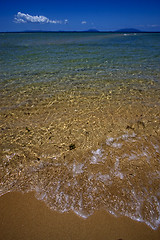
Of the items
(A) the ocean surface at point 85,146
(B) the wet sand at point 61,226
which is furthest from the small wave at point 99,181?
(B) the wet sand at point 61,226

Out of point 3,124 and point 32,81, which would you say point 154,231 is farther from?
point 32,81

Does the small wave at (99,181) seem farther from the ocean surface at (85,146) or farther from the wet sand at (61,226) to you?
the wet sand at (61,226)

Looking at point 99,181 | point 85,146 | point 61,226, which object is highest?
point 85,146

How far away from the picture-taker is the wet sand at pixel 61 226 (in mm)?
2225

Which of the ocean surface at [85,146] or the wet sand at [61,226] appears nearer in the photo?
the wet sand at [61,226]

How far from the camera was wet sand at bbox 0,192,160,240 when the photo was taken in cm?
222

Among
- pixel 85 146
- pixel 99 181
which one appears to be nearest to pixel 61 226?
pixel 99 181

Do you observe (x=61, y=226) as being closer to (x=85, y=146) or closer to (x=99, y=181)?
(x=99, y=181)

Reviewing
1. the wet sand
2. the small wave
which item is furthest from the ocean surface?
the wet sand

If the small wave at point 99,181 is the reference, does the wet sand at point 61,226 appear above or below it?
below

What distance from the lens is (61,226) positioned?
7.62 ft

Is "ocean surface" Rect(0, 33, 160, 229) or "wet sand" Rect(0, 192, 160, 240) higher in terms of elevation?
"ocean surface" Rect(0, 33, 160, 229)

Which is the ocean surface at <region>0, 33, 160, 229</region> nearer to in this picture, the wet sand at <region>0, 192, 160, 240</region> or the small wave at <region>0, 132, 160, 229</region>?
the small wave at <region>0, 132, 160, 229</region>

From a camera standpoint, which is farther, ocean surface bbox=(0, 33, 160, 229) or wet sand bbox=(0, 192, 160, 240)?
ocean surface bbox=(0, 33, 160, 229)
